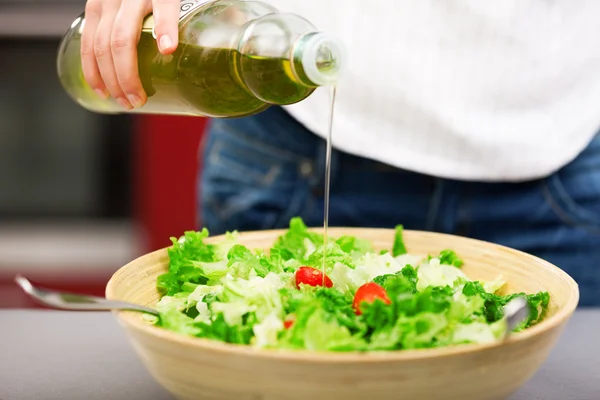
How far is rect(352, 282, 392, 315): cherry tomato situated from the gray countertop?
21cm

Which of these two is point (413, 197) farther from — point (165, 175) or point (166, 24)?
point (165, 175)

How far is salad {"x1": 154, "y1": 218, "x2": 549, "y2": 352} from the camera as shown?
0.86 meters

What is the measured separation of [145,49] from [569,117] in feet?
2.50

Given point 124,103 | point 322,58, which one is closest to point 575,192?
point 322,58

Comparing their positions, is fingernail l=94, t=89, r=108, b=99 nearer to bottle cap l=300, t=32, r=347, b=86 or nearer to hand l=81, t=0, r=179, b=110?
hand l=81, t=0, r=179, b=110

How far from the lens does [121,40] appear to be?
113 centimetres

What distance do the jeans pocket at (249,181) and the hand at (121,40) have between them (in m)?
0.36

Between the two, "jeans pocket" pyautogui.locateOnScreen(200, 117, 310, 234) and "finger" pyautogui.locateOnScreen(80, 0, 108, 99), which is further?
"jeans pocket" pyautogui.locateOnScreen(200, 117, 310, 234)

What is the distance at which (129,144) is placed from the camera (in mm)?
2695

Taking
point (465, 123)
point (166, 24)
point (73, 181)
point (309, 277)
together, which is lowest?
point (73, 181)

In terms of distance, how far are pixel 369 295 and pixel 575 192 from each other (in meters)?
0.67

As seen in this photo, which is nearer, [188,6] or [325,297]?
[325,297]

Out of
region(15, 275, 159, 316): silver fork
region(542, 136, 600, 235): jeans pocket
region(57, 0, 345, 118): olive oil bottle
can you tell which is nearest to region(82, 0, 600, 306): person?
region(542, 136, 600, 235): jeans pocket

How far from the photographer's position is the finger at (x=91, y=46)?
119cm
